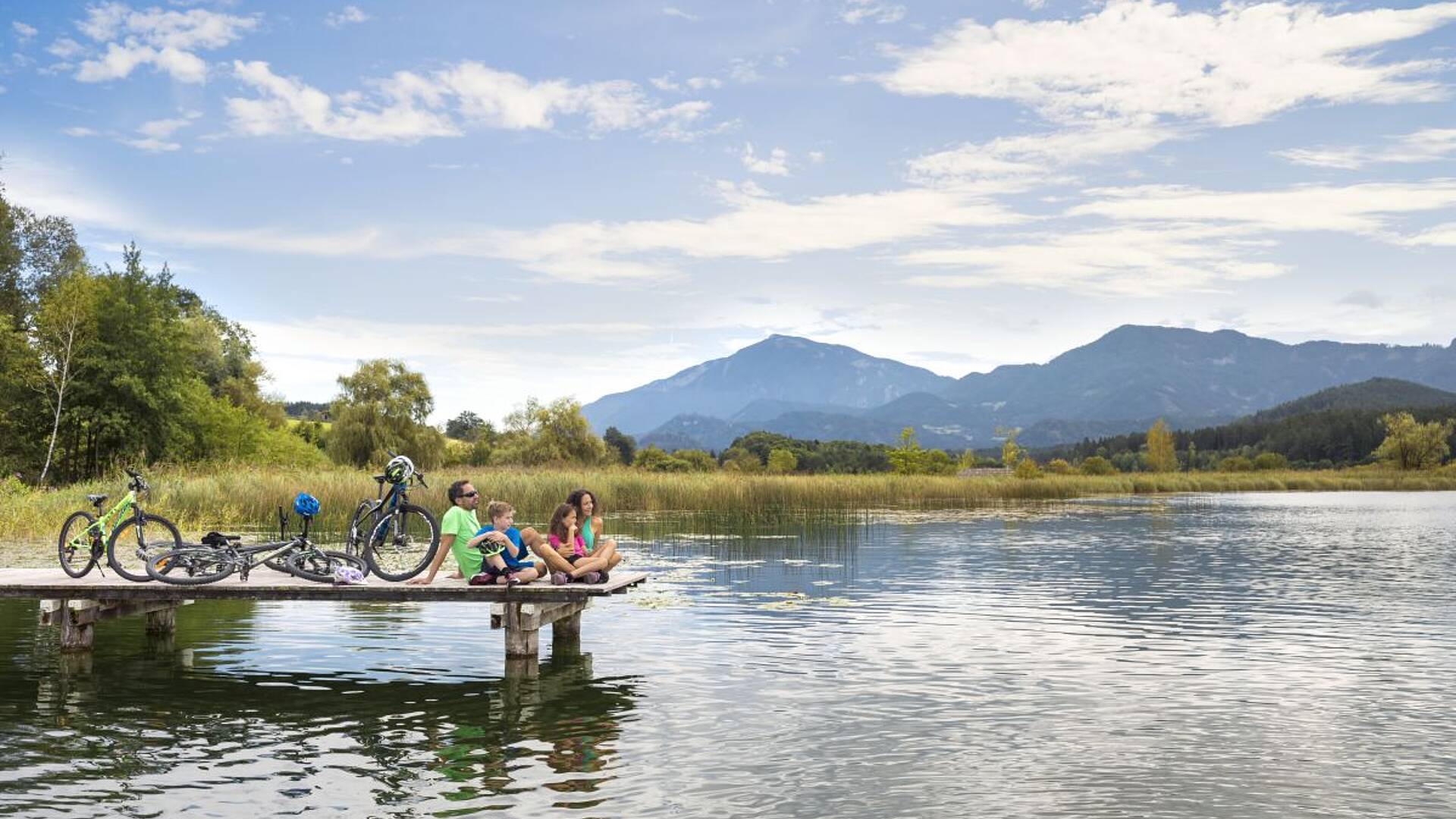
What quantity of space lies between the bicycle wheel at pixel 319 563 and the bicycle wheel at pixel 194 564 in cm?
108

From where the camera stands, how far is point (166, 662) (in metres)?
17.1

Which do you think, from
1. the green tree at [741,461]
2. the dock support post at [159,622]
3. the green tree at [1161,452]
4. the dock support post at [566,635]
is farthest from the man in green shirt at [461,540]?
the green tree at [1161,452]

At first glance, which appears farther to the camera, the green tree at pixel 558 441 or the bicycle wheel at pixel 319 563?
the green tree at pixel 558 441

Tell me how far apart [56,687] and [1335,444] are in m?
211

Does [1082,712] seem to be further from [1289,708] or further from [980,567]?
[980,567]

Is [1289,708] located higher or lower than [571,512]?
lower

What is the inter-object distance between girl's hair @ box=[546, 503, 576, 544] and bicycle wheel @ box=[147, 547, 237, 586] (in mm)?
4790

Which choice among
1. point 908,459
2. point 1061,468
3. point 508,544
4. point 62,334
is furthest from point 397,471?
point 1061,468

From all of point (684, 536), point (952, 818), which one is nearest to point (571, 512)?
point (952, 818)

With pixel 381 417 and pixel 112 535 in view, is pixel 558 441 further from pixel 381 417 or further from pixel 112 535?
pixel 112 535

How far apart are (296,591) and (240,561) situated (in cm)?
133

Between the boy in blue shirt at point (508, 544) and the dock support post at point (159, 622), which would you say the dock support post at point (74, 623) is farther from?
the boy in blue shirt at point (508, 544)

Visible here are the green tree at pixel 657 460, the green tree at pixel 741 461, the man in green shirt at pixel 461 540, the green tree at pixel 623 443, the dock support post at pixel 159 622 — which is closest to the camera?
the man in green shirt at pixel 461 540

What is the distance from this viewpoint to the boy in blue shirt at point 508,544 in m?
16.5
